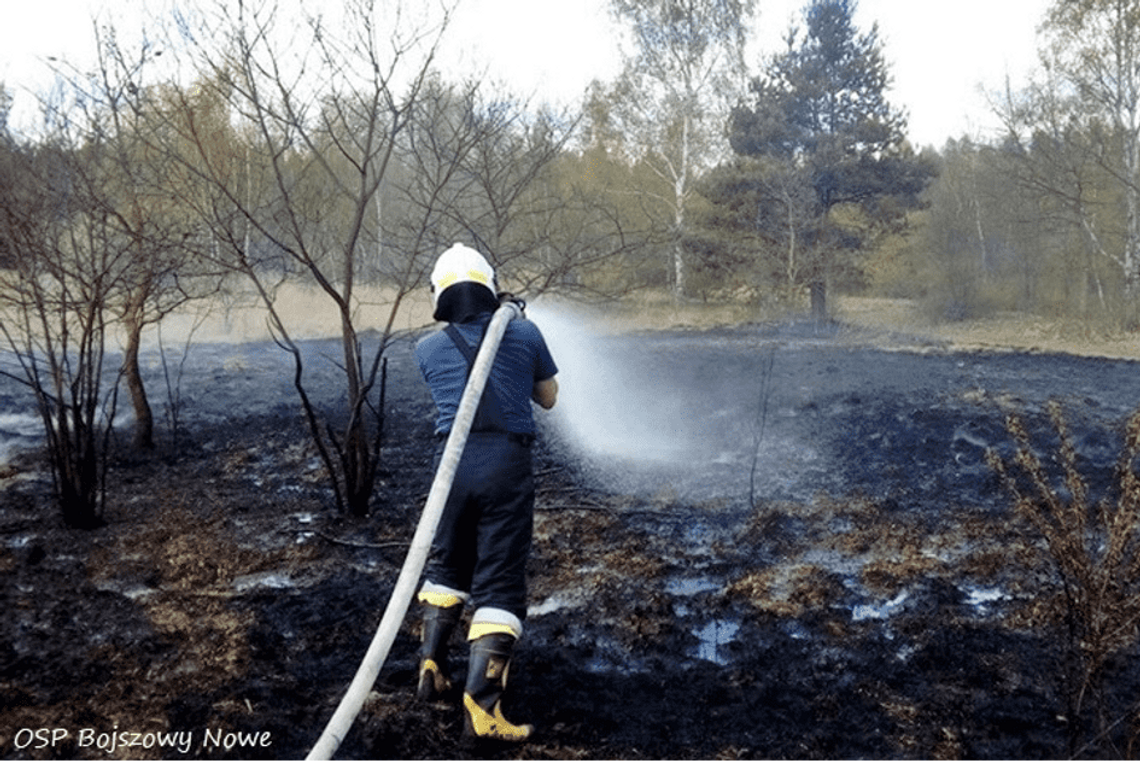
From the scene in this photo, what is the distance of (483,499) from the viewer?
324 centimetres

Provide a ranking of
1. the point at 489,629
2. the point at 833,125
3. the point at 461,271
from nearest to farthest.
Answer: the point at 489,629 → the point at 461,271 → the point at 833,125

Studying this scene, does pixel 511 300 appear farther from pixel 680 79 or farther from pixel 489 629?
pixel 680 79

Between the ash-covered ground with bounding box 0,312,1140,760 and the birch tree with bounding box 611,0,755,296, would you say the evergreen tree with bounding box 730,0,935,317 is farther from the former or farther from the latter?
the ash-covered ground with bounding box 0,312,1140,760

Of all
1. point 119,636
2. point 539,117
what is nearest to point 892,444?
point 539,117

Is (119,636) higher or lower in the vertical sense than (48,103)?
lower

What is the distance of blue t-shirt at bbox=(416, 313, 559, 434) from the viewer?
3.35m

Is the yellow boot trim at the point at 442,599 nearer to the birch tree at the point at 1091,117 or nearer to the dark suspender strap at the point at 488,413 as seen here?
the dark suspender strap at the point at 488,413

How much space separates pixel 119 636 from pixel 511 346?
249cm

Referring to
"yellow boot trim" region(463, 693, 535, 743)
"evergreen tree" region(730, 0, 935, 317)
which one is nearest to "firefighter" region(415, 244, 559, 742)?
"yellow boot trim" region(463, 693, 535, 743)

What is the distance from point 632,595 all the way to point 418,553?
2.05 metres

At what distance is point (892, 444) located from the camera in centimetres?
767

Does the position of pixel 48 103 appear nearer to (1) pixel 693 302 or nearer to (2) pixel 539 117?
(2) pixel 539 117

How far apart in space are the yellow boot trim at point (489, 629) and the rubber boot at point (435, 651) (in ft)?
0.78

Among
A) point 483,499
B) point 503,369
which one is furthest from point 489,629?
point 503,369
